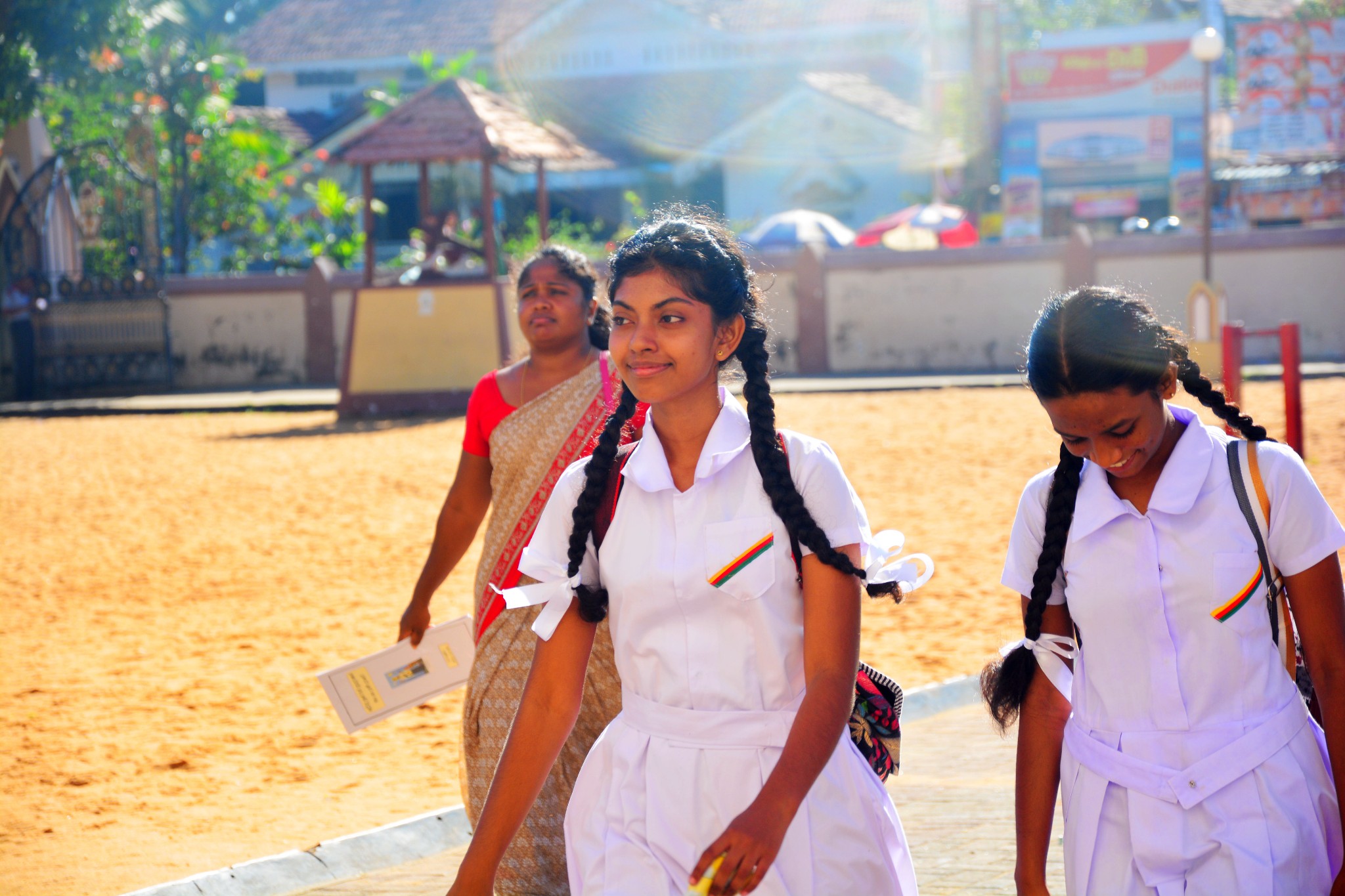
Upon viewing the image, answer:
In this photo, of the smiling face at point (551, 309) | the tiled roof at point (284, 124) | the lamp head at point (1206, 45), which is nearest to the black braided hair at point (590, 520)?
the smiling face at point (551, 309)

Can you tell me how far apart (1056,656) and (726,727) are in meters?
0.60

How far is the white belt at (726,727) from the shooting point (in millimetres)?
2205

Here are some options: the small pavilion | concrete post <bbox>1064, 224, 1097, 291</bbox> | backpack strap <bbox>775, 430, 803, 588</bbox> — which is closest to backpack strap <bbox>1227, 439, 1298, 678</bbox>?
backpack strap <bbox>775, 430, 803, 588</bbox>

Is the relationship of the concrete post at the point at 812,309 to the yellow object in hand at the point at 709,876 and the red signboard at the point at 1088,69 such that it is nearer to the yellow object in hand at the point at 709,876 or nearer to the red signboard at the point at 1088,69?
the red signboard at the point at 1088,69

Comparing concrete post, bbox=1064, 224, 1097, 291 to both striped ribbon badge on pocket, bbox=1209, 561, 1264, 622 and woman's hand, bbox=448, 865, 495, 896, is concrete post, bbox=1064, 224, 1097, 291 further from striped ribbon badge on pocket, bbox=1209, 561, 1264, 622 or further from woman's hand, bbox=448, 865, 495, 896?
woman's hand, bbox=448, 865, 495, 896

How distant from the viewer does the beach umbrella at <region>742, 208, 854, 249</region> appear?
27.4 meters

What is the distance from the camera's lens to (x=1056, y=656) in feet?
7.91

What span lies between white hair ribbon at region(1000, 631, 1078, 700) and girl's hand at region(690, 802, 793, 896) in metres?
0.58

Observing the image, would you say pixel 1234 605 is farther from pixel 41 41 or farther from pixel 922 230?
pixel 922 230

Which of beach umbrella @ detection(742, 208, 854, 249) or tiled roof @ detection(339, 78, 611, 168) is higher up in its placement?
tiled roof @ detection(339, 78, 611, 168)

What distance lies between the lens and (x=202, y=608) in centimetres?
810

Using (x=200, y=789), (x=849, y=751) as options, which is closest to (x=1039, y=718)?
(x=849, y=751)

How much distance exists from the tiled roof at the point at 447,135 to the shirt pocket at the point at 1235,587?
1603 cm

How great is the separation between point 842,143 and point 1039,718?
31482mm
